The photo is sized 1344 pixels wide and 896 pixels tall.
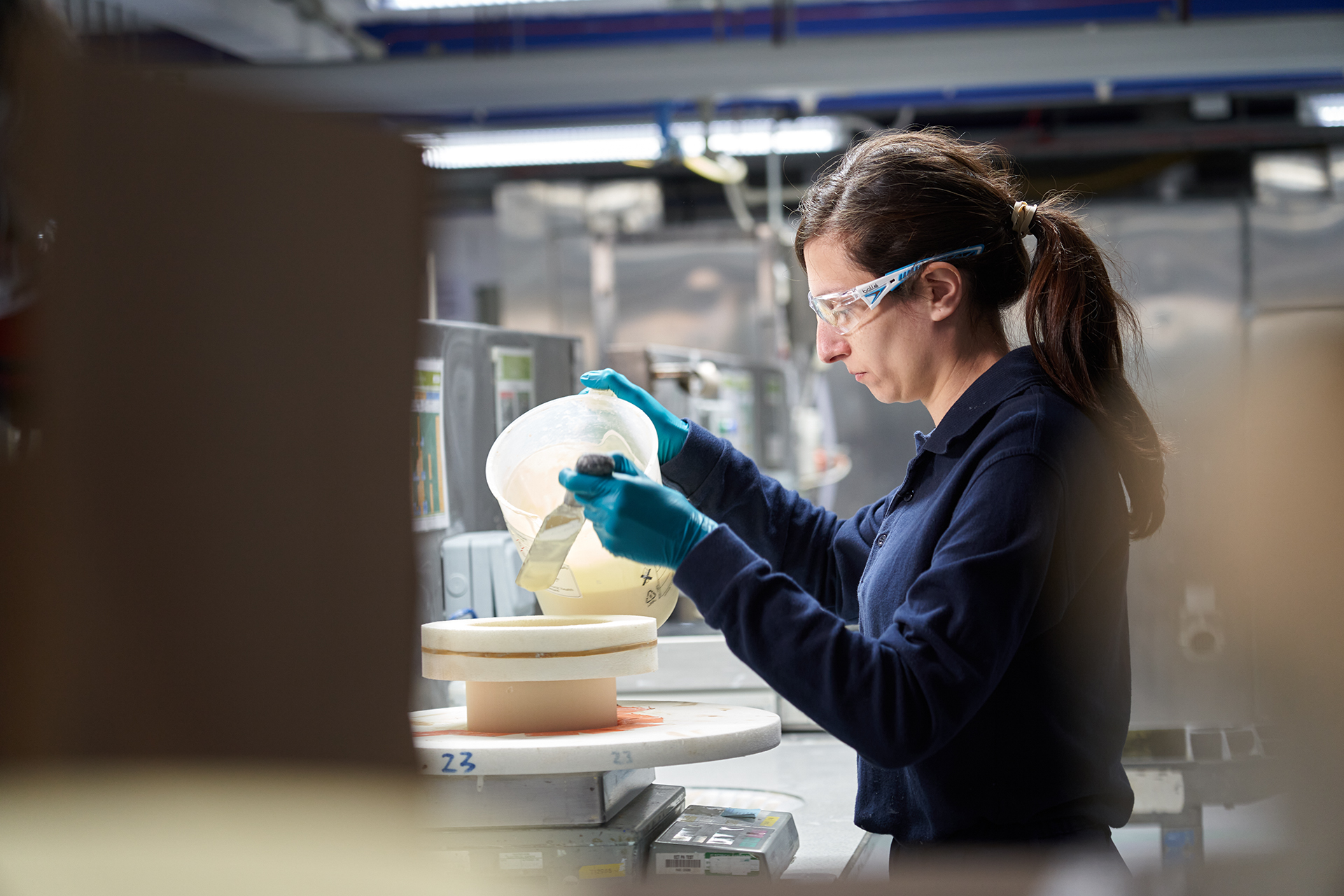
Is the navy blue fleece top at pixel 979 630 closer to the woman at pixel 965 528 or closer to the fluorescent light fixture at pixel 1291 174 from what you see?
the woman at pixel 965 528

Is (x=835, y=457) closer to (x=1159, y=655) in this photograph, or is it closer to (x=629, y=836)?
(x=1159, y=655)

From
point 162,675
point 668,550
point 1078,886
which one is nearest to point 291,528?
point 162,675

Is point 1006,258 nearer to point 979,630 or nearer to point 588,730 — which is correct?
point 979,630

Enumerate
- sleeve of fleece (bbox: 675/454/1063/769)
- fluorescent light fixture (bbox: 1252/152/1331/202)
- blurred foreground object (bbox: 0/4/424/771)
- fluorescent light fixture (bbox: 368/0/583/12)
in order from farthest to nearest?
fluorescent light fixture (bbox: 1252/152/1331/202) < fluorescent light fixture (bbox: 368/0/583/12) < sleeve of fleece (bbox: 675/454/1063/769) < blurred foreground object (bbox: 0/4/424/771)

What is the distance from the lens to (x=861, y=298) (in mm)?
1500

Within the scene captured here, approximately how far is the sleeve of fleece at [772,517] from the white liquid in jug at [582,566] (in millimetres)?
255

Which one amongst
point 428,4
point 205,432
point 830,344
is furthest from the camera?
point 428,4

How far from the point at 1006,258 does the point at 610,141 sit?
3.94 metres

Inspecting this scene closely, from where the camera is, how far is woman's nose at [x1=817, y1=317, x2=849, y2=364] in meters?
1.57

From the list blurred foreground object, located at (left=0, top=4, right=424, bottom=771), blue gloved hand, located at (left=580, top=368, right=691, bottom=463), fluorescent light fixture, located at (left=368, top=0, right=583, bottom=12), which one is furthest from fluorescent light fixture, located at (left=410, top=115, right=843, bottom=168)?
blurred foreground object, located at (left=0, top=4, right=424, bottom=771)

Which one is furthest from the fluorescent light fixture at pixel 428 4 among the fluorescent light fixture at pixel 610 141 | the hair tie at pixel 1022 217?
the hair tie at pixel 1022 217

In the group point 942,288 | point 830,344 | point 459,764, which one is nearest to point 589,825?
point 459,764

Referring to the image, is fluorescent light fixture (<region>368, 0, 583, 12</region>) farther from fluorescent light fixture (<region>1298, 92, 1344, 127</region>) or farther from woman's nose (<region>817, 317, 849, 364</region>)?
fluorescent light fixture (<region>1298, 92, 1344, 127</region>)

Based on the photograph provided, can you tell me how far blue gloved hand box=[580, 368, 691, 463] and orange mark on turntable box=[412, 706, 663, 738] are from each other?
50cm
